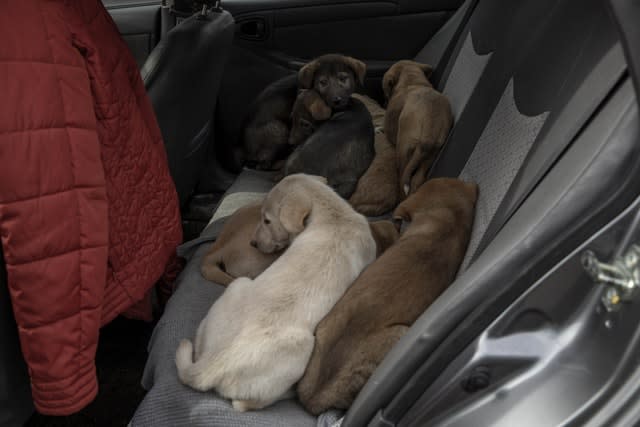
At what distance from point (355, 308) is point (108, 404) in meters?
1.29

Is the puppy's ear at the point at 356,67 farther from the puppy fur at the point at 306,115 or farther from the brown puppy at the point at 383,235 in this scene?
the brown puppy at the point at 383,235

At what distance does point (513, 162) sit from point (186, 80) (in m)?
1.35

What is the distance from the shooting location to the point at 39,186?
4.94ft

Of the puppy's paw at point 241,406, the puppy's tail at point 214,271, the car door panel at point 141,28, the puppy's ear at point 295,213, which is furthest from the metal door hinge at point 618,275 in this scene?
the car door panel at point 141,28

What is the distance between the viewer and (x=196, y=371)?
62.6 inches

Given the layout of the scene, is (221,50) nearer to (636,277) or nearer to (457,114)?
(457,114)

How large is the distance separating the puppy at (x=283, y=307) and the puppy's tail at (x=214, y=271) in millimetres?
236

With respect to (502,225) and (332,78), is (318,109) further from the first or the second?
(502,225)

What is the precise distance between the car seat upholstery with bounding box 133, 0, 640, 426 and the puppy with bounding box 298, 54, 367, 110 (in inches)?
18.0

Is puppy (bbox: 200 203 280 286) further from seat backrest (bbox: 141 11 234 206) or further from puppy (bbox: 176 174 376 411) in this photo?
seat backrest (bbox: 141 11 234 206)

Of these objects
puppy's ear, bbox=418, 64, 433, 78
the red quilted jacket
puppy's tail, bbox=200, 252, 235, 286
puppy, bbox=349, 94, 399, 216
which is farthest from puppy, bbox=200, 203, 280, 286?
puppy's ear, bbox=418, 64, 433, 78

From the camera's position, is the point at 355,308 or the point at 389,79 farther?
the point at 389,79

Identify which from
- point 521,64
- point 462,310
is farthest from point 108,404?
point 521,64

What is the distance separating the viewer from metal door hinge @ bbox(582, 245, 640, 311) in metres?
0.95
